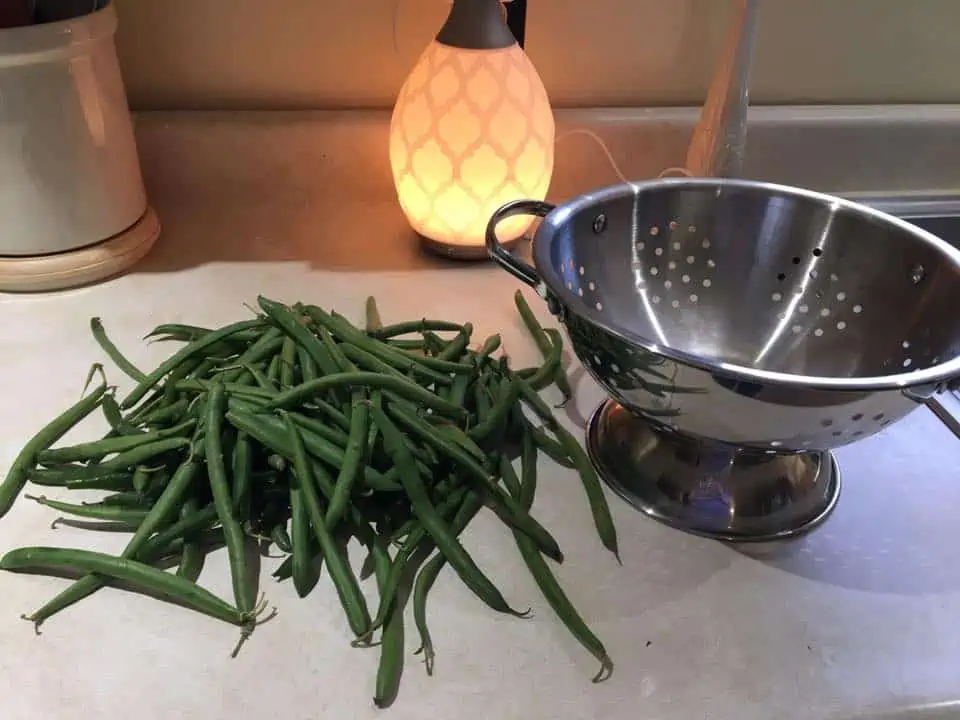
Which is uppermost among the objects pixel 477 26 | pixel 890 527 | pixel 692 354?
pixel 477 26

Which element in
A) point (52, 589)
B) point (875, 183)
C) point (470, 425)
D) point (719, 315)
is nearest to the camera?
point (52, 589)

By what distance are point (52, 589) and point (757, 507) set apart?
0.49m

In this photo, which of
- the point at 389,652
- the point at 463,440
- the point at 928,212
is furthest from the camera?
the point at 928,212

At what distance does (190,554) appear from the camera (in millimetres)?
583

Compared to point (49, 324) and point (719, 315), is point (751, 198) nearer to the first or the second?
point (719, 315)

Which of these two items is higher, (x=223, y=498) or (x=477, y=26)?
(x=477, y=26)

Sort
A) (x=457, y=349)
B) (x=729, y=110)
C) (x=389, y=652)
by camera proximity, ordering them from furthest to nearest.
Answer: (x=729, y=110) < (x=457, y=349) < (x=389, y=652)

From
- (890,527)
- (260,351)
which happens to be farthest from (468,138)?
(890,527)

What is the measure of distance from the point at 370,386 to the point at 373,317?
0.20 metres

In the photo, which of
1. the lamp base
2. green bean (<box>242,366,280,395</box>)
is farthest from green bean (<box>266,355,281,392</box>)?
the lamp base

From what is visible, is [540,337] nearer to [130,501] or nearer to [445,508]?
[445,508]

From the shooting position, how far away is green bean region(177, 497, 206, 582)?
575 millimetres

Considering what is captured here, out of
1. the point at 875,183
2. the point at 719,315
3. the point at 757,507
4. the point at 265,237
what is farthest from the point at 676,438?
the point at 875,183

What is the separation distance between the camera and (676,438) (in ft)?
2.13
